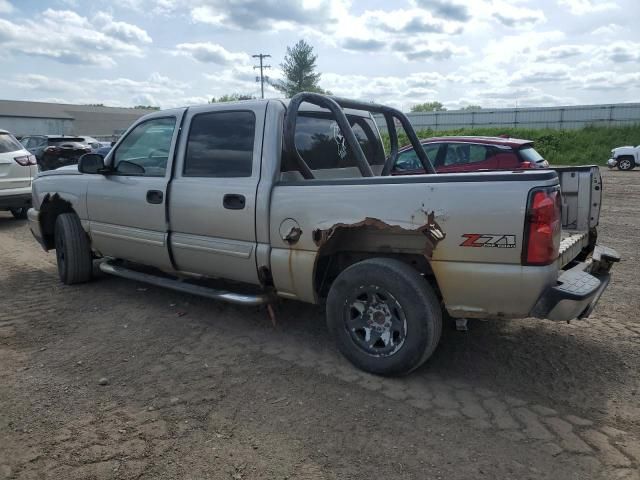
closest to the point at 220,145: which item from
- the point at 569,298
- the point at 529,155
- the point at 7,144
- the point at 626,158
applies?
the point at 569,298

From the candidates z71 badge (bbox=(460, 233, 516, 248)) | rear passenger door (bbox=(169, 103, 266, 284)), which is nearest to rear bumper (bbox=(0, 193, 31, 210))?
rear passenger door (bbox=(169, 103, 266, 284))

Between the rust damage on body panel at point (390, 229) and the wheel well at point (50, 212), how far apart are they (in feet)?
11.4

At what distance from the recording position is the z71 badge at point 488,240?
2.98 metres

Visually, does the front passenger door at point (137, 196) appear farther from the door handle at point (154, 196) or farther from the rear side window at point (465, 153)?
the rear side window at point (465, 153)

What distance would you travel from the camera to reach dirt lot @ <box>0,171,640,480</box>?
2.67 metres

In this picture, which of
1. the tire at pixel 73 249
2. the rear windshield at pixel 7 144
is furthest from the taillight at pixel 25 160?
the tire at pixel 73 249

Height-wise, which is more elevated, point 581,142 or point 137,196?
point 581,142

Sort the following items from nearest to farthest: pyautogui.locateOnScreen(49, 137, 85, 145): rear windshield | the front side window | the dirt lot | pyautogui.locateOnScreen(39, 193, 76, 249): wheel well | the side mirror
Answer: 1. the dirt lot
2. the front side window
3. the side mirror
4. pyautogui.locateOnScreen(39, 193, 76, 249): wheel well
5. pyautogui.locateOnScreen(49, 137, 85, 145): rear windshield

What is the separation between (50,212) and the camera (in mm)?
6023

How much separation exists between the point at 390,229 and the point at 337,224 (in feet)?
1.28

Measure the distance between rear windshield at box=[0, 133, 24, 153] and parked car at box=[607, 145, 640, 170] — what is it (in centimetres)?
2250

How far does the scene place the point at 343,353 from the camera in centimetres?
370

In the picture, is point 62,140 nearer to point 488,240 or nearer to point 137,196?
point 137,196

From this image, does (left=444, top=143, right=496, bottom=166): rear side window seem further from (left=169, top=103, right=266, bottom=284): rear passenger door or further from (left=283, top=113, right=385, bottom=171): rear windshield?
(left=169, top=103, right=266, bottom=284): rear passenger door
